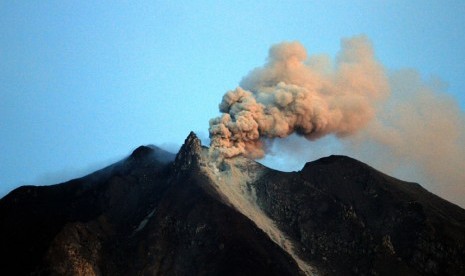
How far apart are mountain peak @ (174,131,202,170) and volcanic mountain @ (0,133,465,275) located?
0.15m

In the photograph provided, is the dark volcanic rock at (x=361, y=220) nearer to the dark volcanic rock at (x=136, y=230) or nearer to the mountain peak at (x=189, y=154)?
the dark volcanic rock at (x=136, y=230)

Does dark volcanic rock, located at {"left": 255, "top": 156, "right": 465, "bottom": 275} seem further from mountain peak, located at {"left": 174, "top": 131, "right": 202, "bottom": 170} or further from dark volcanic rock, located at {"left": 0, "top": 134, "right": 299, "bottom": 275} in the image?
mountain peak, located at {"left": 174, "top": 131, "right": 202, "bottom": 170}

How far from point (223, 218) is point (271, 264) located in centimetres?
948

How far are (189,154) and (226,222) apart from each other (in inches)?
635

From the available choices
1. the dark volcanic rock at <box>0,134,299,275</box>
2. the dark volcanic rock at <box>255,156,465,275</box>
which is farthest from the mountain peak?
the dark volcanic rock at <box>255,156,465,275</box>

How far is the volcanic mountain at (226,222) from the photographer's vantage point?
72.4 meters

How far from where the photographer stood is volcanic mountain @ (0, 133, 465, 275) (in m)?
72.4

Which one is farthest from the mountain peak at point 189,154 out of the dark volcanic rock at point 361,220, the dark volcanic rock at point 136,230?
the dark volcanic rock at point 361,220

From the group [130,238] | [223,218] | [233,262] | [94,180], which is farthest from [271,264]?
[94,180]

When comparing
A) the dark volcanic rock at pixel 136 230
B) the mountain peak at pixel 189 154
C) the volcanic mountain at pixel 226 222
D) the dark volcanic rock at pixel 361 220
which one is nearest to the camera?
the dark volcanic rock at pixel 136 230

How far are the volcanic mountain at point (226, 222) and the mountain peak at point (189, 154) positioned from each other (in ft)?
0.50

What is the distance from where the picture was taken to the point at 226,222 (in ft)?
254

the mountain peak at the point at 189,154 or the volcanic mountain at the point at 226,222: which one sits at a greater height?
the mountain peak at the point at 189,154

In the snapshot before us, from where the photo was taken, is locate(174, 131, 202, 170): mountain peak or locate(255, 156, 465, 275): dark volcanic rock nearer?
locate(255, 156, 465, 275): dark volcanic rock
